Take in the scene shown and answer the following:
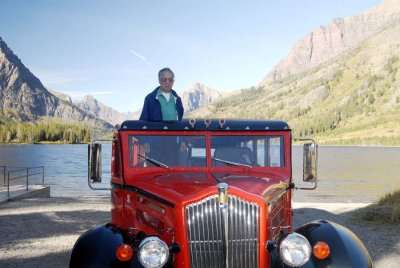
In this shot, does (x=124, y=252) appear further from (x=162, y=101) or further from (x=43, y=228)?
(x=43, y=228)

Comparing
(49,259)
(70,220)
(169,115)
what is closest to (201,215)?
(169,115)

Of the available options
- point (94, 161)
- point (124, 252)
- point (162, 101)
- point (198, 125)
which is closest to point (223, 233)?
point (124, 252)

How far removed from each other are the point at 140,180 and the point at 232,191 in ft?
5.11

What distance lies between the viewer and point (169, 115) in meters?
6.82

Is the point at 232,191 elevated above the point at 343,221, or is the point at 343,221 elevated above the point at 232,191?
the point at 232,191

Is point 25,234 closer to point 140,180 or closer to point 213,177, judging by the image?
point 140,180

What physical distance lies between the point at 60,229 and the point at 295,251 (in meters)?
9.48

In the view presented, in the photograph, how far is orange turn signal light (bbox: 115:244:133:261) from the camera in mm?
4574

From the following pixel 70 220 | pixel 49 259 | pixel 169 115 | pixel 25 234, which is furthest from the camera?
pixel 70 220

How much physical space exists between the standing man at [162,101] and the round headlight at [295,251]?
9.59 feet

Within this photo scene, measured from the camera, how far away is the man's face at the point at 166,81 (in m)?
6.65

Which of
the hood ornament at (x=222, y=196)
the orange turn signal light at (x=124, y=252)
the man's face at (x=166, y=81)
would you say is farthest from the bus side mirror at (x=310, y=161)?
the orange turn signal light at (x=124, y=252)

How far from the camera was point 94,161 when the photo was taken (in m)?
6.07

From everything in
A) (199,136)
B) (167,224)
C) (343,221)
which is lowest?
(343,221)
